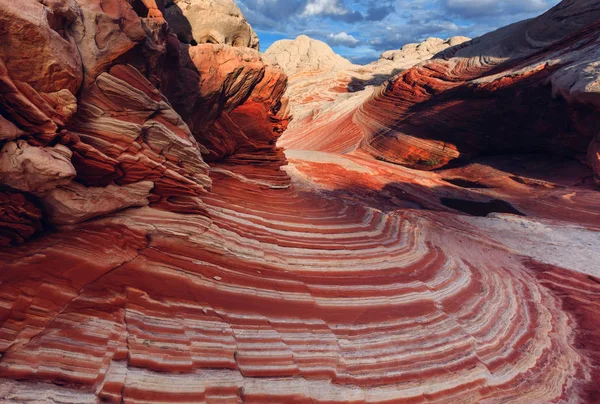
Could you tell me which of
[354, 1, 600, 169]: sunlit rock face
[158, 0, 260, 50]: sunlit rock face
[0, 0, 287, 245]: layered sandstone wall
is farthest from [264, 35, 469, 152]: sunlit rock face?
[0, 0, 287, 245]: layered sandstone wall

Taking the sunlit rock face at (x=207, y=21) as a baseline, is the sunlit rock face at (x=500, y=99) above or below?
above

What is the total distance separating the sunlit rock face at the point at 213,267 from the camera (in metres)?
3.02

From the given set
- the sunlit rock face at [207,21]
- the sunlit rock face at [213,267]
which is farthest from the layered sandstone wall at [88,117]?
the sunlit rock face at [207,21]

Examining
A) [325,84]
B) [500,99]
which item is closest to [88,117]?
[500,99]

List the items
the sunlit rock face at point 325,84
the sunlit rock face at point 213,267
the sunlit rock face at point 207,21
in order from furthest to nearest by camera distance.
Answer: the sunlit rock face at point 325,84 < the sunlit rock face at point 207,21 < the sunlit rock face at point 213,267

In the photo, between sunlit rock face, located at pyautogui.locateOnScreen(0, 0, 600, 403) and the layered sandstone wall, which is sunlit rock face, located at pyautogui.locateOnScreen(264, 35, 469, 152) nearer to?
sunlit rock face, located at pyautogui.locateOnScreen(0, 0, 600, 403)

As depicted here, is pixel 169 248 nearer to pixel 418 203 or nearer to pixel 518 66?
pixel 418 203

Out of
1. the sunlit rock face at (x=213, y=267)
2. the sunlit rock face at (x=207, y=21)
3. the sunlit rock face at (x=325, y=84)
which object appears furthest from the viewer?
the sunlit rock face at (x=325, y=84)

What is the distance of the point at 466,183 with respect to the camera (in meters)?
15.5

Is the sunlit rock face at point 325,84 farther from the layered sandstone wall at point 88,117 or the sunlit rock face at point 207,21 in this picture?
the layered sandstone wall at point 88,117

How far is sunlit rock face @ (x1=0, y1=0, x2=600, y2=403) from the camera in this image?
119 inches

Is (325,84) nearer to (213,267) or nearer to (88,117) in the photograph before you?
(213,267)

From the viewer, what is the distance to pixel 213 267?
454 cm

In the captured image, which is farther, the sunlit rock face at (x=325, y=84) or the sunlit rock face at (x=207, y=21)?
the sunlit rock face at (x=325, y=84)
